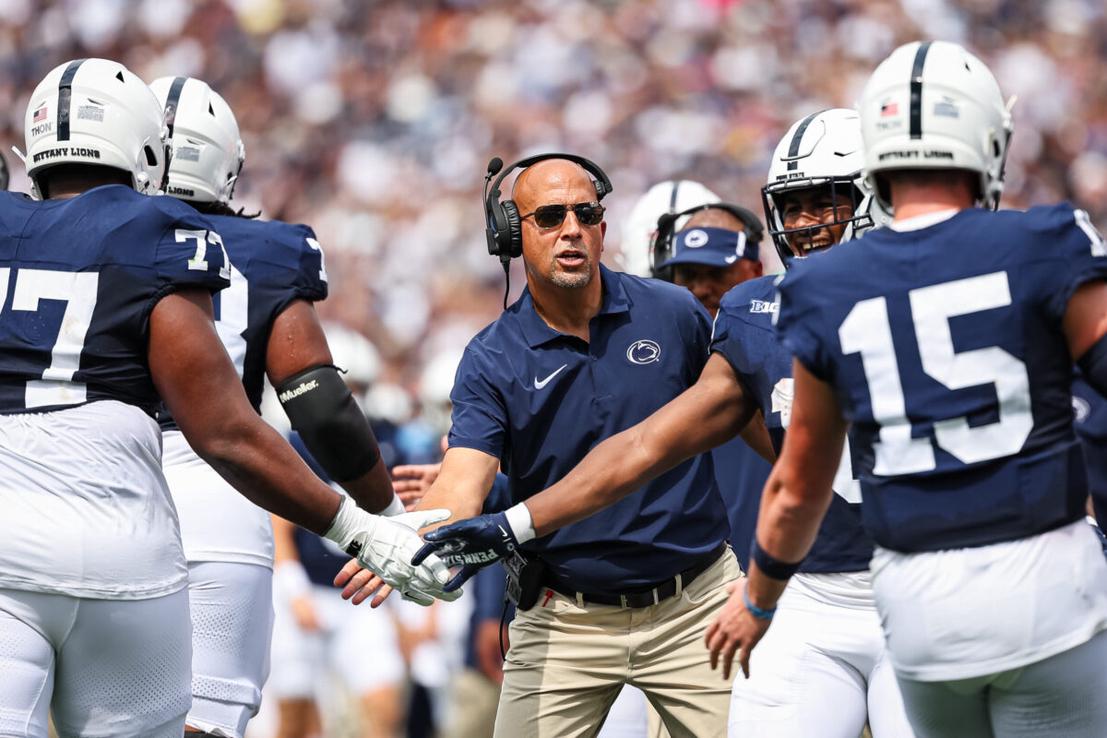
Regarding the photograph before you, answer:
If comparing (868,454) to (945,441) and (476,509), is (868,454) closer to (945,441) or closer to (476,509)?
(945,441)

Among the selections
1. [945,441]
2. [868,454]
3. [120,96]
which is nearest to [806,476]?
[868,454]

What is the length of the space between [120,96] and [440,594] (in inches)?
60.0

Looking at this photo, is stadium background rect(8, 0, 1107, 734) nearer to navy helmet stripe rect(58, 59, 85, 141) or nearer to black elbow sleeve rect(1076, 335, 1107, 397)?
navy helmet stripe rect(58, 59, 85, 141)

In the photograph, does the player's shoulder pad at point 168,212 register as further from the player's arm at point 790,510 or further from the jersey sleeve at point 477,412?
the player's arm at point 790,510

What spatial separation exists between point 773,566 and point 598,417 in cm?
139

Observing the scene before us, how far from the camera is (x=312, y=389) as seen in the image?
4293 mm

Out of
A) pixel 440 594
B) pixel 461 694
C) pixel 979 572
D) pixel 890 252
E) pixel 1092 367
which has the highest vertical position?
pixel 890 252

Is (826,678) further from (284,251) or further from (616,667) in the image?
(284,251)

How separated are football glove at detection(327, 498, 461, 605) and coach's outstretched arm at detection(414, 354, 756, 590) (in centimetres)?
10

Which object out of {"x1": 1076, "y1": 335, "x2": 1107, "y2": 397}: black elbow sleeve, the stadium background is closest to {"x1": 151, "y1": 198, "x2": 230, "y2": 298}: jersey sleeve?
{"x1": 1076, "y1": 335, "x2": 1107, "y2": 397}: black elbow sleeve

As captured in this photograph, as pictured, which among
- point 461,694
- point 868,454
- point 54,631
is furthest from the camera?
point 461,694

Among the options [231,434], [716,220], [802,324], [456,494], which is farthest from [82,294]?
[716,220]

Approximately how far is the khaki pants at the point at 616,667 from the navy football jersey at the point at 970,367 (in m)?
1.64

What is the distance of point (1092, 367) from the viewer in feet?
8.50
